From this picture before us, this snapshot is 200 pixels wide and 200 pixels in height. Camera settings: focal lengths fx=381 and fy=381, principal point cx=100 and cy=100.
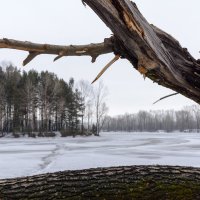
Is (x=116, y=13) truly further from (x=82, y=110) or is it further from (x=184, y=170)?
(x=82, y=110)

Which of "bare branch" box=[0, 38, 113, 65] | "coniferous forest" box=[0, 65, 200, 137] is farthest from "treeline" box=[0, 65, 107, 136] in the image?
"bare branch" box=[0, 38, 113, 65]

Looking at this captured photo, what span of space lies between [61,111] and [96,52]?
200ft

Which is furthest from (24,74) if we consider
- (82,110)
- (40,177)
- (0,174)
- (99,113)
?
(40,177)

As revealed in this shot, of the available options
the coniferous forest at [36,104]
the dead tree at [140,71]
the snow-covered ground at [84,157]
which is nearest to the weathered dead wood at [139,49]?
the dead tree at [140,71]

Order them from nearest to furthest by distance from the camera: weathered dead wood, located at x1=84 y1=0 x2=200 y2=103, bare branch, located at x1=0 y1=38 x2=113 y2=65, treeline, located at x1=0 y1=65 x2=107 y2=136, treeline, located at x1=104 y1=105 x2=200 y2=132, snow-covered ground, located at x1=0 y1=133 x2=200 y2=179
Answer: weathered dead wood, located at x1=84 y1=0 x2=200 y2=103, bare branch, located at x1=0 y1=38 x2=113 y2=65, snow-covered ground, located at x1=0 y1=133 x2=200 y2=179, treeline, located at x1=0 y1=65 x2=107 y2=136, treeline, located at x1=104 y1=105 x2=200 y2=132

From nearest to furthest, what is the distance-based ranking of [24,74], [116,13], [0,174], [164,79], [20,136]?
1. [116,13]
2. [164,79]
3. [0,174]
4. [20,136]
5. [24,74]

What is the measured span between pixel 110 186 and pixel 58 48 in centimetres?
150

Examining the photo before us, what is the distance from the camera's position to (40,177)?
3219mm

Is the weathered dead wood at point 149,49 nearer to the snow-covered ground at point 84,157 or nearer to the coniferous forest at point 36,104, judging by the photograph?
the snow-covered ground at point 84,157

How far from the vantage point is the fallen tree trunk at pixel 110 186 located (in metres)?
3.10

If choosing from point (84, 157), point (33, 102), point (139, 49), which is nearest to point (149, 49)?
point (139, 49)

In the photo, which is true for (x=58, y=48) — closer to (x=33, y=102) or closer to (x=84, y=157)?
(x=84, y=157)

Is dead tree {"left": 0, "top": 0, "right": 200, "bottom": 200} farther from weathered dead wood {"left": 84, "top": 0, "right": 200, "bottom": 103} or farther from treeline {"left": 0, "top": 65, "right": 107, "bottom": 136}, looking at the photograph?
treeline {"left": 0, "top": 65, "right": 107, "bottom": 136}

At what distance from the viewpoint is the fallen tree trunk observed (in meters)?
3.10
